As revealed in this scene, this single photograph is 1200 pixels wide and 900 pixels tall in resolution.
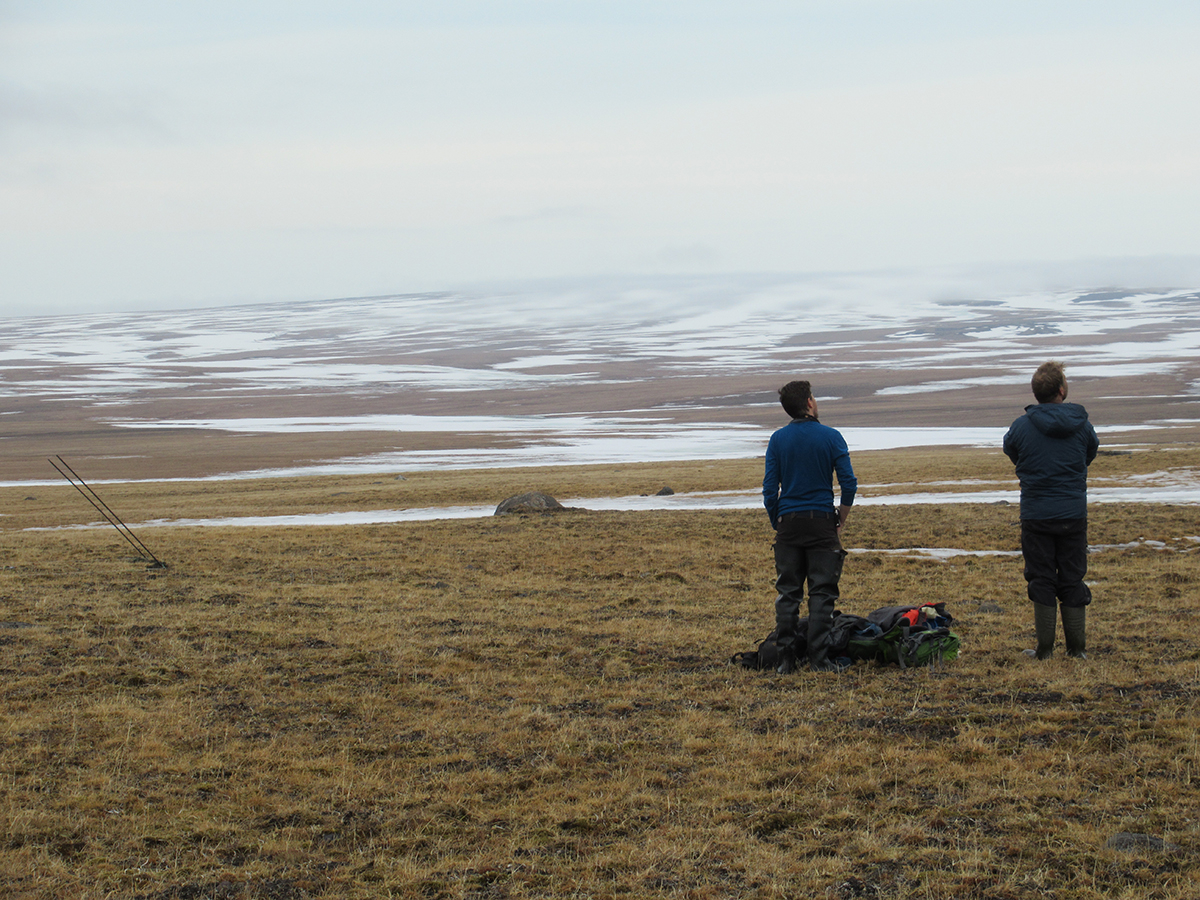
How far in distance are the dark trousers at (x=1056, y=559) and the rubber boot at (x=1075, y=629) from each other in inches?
2.8

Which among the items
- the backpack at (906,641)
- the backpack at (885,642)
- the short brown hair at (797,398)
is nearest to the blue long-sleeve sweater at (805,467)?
the short brown hair at (797,398)

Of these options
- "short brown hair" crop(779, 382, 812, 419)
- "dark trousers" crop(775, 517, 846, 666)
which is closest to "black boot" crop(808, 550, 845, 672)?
"dark trousers" crop(775, 517, 846, 666)

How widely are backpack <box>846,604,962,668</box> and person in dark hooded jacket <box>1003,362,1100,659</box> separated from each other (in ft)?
2.82

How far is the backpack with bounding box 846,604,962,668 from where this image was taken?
9.05 m

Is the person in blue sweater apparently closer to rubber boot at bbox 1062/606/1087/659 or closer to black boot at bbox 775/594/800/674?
black boot at bbox 775/594/800/674

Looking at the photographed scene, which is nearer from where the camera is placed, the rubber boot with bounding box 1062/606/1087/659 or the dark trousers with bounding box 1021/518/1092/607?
the dark trousers with bounding box 1021/518/1092/607

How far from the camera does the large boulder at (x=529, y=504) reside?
25.7 meters

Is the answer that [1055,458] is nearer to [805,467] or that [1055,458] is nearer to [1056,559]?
[1056,559]

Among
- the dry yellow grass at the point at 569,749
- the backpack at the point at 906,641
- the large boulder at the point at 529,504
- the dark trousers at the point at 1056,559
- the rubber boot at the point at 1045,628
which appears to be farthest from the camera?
the large boulder at the point at 529,504

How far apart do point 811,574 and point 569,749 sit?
9.45ft

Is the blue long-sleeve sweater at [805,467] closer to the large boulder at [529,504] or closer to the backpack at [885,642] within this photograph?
the backpack at [885,642]

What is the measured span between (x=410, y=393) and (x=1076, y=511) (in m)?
130

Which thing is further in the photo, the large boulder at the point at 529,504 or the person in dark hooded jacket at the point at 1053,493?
the large boulder at the point at 529,504

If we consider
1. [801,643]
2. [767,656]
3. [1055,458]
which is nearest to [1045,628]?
[1055,458]
